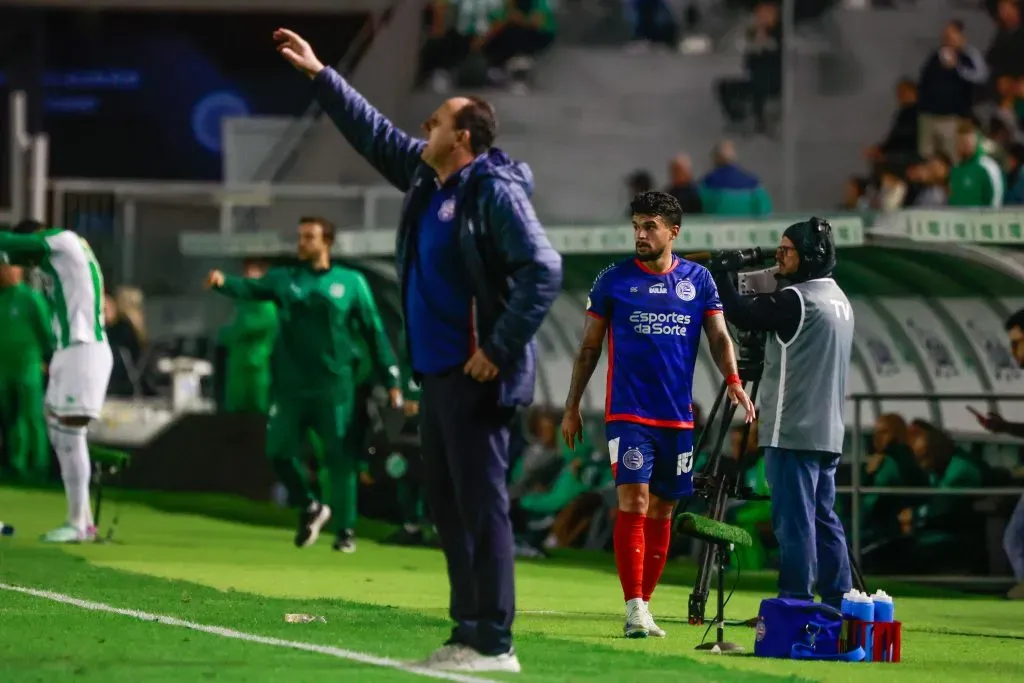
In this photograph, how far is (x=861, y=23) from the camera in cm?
2730

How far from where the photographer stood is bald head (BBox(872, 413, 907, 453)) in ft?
52.6

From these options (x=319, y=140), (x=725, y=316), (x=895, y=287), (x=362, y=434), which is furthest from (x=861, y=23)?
(x=725, y=316)

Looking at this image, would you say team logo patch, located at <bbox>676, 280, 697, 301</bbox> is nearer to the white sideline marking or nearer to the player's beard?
the player's beard

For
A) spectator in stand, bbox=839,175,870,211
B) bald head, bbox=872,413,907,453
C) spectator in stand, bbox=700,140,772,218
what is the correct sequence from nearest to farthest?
bald head, bbox=872,413,907,453
spectator in stand, bbox=700,140,772,218
spectator in stand, bbox=839,175,870,211

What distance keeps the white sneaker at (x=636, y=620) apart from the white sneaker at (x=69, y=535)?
231 inches

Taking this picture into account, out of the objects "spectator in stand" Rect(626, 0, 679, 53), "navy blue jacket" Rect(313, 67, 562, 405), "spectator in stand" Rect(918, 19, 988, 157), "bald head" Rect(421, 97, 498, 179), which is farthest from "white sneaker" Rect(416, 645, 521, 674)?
"spectator in stand" Rect(626, 0, 679, 53)

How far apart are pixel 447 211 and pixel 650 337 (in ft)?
7.47

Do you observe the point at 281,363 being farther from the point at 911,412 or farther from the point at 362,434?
the point at 911,412

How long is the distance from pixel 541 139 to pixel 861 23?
392cm

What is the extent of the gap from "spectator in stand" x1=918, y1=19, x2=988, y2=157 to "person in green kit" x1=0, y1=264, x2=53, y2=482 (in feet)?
28.2

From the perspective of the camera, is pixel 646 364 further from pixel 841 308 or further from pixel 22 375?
pixel 22 375

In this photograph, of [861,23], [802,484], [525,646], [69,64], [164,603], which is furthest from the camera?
[69,64]

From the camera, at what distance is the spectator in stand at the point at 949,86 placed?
23.6 metres

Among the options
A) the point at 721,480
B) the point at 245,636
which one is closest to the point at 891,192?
the point at 721,480
